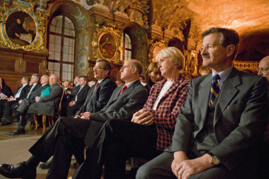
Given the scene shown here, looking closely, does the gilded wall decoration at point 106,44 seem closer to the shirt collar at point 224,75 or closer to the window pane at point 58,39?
the window pane at point 58,39

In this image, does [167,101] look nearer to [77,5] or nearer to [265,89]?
[265,89]

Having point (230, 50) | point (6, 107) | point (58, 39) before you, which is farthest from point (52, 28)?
point (230, 50)

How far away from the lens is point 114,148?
1.73 meters

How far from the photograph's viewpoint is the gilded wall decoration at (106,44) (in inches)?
362

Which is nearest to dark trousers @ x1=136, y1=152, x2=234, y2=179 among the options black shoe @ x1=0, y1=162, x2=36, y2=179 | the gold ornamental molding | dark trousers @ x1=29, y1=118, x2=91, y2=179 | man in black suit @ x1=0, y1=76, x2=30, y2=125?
dark trousers @ x1=29, y1=118, x2=91, y2=179

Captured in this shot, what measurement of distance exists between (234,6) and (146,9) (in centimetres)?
716

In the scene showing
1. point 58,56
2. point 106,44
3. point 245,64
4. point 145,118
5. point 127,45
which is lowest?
point 145,118

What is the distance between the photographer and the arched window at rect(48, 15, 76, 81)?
9109mm

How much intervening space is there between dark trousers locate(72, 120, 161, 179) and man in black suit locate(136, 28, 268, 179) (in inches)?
13.2

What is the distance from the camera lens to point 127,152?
1830 millimetres

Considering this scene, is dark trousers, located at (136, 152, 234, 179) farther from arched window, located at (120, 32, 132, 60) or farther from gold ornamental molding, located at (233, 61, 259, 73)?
gold ornamental molding, located at (233, 61, 259, 73)

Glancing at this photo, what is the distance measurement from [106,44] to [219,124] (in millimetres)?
8773

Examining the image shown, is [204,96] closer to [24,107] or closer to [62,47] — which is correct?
[24,107]

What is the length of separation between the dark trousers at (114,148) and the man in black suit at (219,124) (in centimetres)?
34
